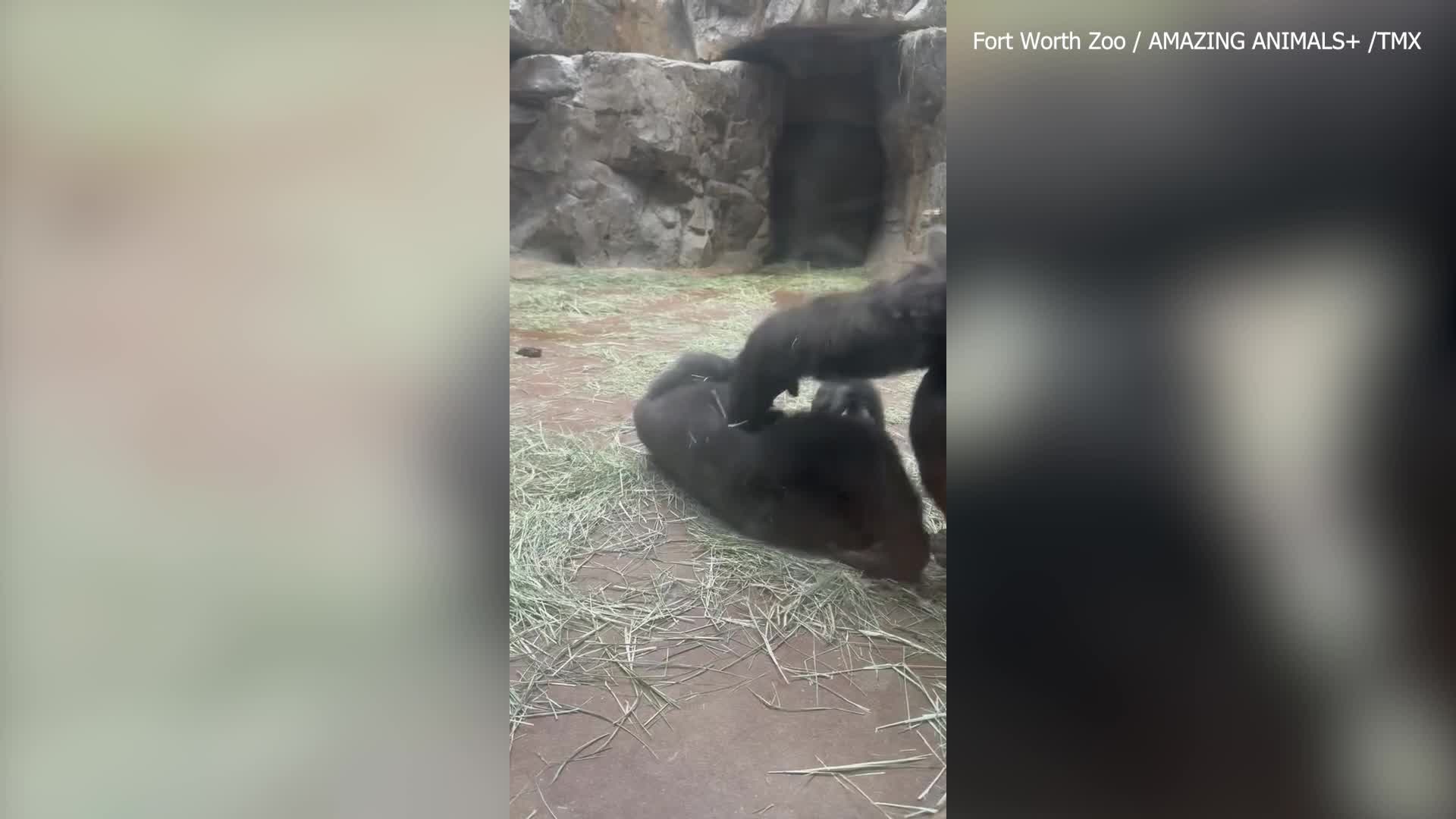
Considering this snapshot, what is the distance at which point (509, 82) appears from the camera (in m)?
0.94

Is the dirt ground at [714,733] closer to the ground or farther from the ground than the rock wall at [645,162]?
closer to the ground

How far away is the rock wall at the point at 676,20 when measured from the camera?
1263mm

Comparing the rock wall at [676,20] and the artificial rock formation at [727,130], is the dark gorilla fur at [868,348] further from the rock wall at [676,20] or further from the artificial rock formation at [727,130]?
the rock wall at [676,20]

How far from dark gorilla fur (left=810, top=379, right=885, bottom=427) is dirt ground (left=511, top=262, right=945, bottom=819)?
0.06 metres

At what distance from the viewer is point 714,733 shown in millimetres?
1115

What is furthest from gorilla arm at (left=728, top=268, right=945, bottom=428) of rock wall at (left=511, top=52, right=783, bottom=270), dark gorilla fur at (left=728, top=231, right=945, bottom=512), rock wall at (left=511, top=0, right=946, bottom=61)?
rock wall at (left=511, top=0, right=946, bottom=61)

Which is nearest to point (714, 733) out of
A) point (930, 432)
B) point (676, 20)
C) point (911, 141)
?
point (930, 432)

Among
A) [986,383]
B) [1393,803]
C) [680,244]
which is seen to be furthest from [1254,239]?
[680,244]

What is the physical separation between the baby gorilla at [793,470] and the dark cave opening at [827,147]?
29 cm

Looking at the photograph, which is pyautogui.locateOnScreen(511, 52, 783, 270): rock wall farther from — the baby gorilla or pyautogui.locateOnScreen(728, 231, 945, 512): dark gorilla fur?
the baby gorilla

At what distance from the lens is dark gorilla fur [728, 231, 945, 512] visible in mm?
1274

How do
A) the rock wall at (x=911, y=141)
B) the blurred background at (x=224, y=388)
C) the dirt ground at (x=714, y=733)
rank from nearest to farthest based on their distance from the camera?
the blurred background at (x=224, y=388) < the dirt ground at (x=714, y=733) < the rock wall at (x=911, y=141)

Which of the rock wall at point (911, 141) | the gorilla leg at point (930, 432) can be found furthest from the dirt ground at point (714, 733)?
the rock wall at point (911, 141)

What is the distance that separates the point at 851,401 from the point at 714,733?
2.22 ft
